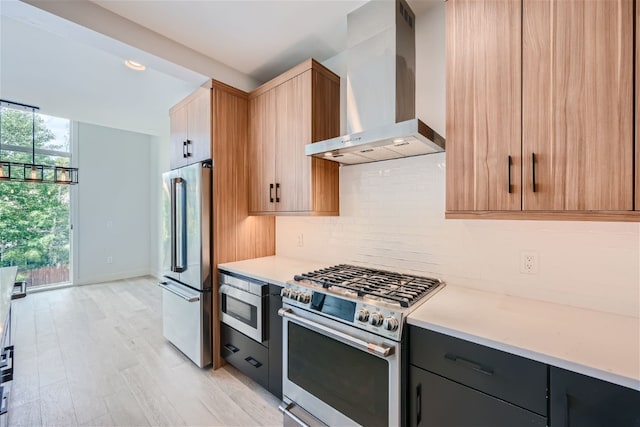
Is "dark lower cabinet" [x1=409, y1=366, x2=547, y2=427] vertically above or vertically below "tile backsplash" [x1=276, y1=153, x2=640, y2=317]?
below

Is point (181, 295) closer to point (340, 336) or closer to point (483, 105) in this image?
point (340, 336)

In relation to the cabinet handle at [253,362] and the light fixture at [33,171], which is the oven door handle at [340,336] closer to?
the cabinet handle at [253,362]

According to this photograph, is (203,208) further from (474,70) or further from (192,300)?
(474,70)

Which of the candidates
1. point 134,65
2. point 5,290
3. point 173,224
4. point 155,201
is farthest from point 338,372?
point 155,201

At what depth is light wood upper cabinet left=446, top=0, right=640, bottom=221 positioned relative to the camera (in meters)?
1.06

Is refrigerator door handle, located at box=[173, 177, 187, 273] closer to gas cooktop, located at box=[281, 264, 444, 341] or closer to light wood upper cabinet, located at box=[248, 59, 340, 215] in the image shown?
light wood upper cabinet, located at box=[248, 59, 340, 215]

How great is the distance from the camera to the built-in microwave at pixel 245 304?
2006 mm

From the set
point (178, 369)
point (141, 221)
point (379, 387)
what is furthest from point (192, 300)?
point (141, 221)

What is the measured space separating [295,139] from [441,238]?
133cm

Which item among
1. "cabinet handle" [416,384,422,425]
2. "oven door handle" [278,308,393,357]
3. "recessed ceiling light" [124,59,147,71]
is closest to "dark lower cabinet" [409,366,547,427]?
"cabinet handle" [416,384,422,425]

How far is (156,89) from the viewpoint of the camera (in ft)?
10.2

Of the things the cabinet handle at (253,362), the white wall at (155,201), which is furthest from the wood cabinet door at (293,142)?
the white wall at (155,201)

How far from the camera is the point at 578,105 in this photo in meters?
1.12

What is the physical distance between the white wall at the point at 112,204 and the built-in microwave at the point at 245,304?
4.29m
